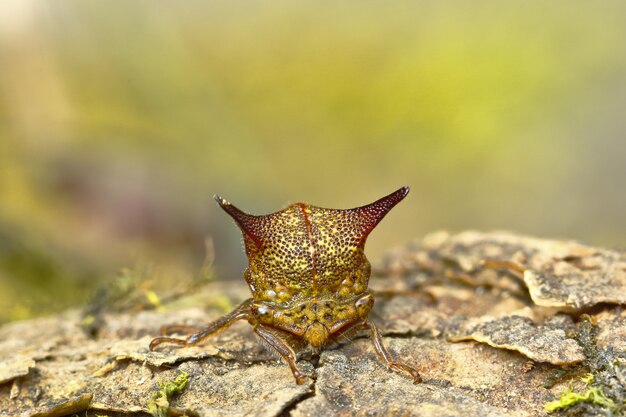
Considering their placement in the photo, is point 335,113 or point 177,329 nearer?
point 177,329

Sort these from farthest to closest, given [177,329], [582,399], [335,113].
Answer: [335,113]
[177,329]
[582,399]

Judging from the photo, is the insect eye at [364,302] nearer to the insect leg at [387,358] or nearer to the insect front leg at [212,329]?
the insect leg at [387,358]

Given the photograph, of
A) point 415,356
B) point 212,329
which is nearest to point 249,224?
point 212,329

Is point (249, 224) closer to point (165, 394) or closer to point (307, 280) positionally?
point (307, 280)

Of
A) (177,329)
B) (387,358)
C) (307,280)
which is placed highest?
(177,329)

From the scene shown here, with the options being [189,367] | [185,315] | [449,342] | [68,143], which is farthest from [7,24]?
[449,342]

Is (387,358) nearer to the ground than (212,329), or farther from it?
nearer to the ground

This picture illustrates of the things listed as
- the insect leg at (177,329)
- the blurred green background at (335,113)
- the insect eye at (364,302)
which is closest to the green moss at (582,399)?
the insect eye at (364,302)

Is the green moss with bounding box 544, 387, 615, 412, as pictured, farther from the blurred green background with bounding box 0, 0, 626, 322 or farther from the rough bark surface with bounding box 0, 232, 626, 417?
the blurred green background with bounding box 0, 0, 626, 322
